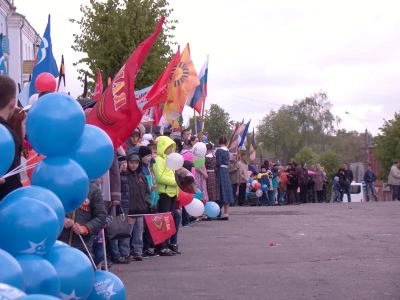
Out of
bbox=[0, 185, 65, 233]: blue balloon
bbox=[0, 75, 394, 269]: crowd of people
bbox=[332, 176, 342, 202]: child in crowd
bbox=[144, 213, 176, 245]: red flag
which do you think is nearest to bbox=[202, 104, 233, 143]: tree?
bbox=[332, 176, 342, 202]: child in crowd

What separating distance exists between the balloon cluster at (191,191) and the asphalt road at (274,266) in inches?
19.9

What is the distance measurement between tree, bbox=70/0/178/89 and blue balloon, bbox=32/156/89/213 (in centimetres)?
2477

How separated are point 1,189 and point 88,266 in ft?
2.57

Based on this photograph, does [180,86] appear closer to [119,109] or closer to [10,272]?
[119,109]

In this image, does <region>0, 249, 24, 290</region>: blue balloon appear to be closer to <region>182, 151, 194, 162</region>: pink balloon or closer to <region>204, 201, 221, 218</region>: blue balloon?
<region>182, 151, 194, 162</region>: pink balloon

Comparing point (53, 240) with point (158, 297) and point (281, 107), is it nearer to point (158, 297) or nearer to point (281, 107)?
point (158, 297)

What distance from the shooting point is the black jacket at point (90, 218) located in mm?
7445

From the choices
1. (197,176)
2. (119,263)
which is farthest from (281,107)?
(119,263)

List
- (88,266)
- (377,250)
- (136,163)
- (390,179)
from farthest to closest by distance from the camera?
(390,179) < (377,250) < (136,163) < (88,266)

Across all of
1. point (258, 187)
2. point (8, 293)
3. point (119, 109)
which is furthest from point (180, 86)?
point (8, 293)

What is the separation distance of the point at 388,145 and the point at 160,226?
56924 millimetres

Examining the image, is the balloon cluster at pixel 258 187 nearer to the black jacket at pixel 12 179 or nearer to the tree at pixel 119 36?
the tree at pixel 119 36

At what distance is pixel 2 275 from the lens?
417cm

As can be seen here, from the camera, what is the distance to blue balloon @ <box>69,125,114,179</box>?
231 inches
